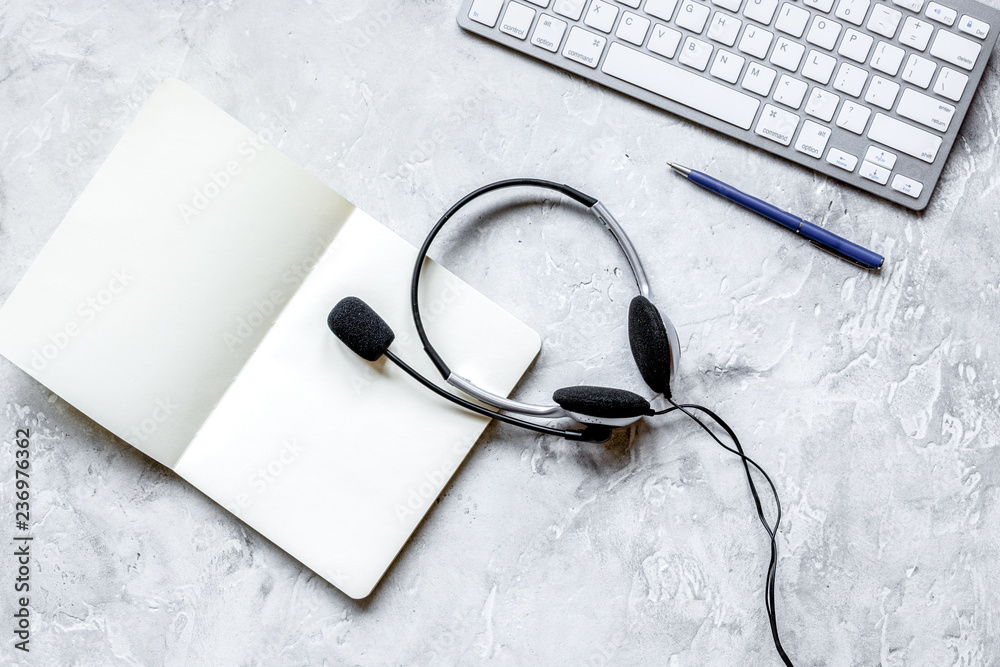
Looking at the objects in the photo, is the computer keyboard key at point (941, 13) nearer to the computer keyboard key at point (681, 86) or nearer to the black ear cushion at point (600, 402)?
the computer keyboard key at point (681, 86)

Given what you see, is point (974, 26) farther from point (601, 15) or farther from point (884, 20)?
point (601, 15)

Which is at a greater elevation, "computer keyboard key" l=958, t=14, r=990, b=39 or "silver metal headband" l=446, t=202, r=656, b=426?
"computer keyboard key" l=958, t=14, r=990, b=39

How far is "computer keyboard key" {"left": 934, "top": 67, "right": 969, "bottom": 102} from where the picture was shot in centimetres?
63

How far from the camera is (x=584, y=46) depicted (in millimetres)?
647

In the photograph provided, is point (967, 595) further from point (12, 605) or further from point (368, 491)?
point (12, 605)

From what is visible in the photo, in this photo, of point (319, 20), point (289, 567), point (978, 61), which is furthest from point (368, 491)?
point (978, 61)

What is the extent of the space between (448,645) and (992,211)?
716 millimetres

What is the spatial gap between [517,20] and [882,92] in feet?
1.21

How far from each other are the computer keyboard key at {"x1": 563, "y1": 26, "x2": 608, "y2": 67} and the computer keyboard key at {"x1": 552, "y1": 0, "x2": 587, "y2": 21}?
1cm

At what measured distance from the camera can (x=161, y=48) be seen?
678mm
